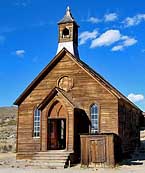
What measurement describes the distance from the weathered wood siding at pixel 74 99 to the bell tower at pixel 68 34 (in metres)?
2.78

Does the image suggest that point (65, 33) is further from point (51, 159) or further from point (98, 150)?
point (98, 150)

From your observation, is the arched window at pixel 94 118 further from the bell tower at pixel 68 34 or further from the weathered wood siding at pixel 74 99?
the bell tower at pixel 68 34

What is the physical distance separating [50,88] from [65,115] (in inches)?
140

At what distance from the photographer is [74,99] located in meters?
30.3

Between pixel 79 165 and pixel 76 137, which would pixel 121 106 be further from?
pixel 79 165

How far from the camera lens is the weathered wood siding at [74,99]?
95.2 feet

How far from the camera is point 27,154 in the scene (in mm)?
31016

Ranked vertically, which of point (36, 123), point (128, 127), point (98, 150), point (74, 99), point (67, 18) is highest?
point (67, 18)

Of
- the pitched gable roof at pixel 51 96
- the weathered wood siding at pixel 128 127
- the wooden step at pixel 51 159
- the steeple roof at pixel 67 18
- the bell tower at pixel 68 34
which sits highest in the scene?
the steeple roof at pixel 67 18

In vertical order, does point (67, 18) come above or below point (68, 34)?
above

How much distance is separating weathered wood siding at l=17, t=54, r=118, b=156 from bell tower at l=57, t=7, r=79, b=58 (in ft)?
9.11

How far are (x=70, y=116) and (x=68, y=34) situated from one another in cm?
925

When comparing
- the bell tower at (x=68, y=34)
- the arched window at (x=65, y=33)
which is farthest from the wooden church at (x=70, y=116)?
the arched window at (x=65, y=33)

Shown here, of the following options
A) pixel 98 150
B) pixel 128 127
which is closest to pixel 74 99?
pixel 98 150
